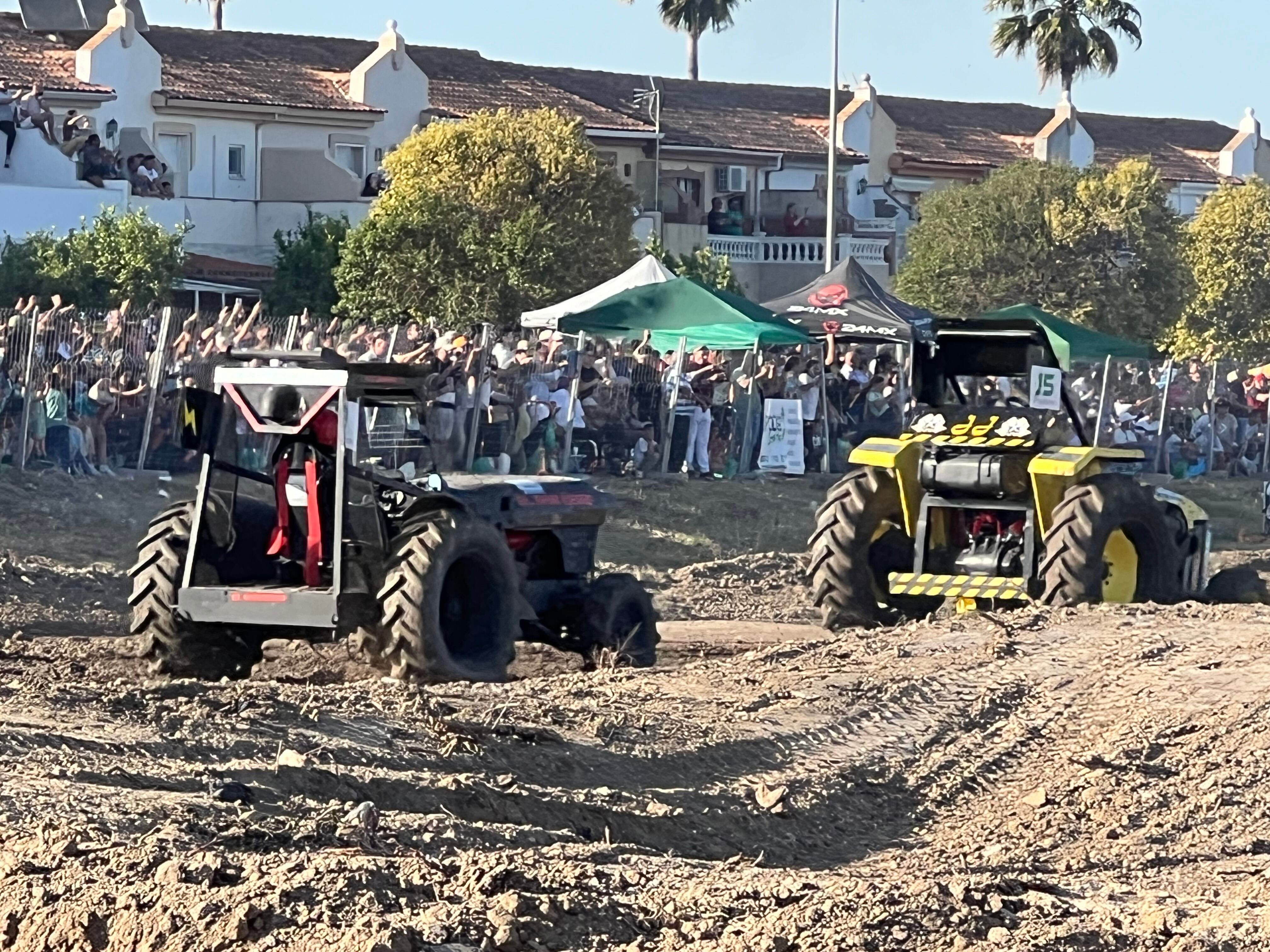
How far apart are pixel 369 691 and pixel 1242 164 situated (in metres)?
58.9

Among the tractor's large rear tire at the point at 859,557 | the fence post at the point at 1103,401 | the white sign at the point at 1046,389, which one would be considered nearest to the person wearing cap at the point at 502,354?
the tractor's large rear tire at the point at 859,557

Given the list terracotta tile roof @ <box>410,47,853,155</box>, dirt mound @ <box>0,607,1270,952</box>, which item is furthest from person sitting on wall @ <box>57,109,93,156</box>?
dirt mound @ <box>0,607,1270,952</box>

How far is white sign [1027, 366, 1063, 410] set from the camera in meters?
14.3

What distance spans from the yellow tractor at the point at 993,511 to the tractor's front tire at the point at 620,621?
2.09 metres

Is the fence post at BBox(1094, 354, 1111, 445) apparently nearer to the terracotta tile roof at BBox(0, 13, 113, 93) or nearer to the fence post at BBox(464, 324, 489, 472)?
the fence post at BBox(464, 324, 489, 472)

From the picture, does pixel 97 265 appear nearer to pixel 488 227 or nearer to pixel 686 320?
pixel 488 227

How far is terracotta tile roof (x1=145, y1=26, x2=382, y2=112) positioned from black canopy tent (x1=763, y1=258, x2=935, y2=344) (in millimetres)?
17489

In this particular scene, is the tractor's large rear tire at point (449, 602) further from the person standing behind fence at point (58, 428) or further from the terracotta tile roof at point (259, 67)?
the terracotta tile roof at point (259, 67)

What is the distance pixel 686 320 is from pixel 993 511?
10.7 meters

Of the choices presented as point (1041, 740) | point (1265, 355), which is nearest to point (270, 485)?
point (1041, 740)

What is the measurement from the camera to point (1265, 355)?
49562 millimetres

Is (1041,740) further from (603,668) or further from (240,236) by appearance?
(240,236)

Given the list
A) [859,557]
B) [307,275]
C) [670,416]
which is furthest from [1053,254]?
[859,557]

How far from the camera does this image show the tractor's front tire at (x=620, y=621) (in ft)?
42.1
